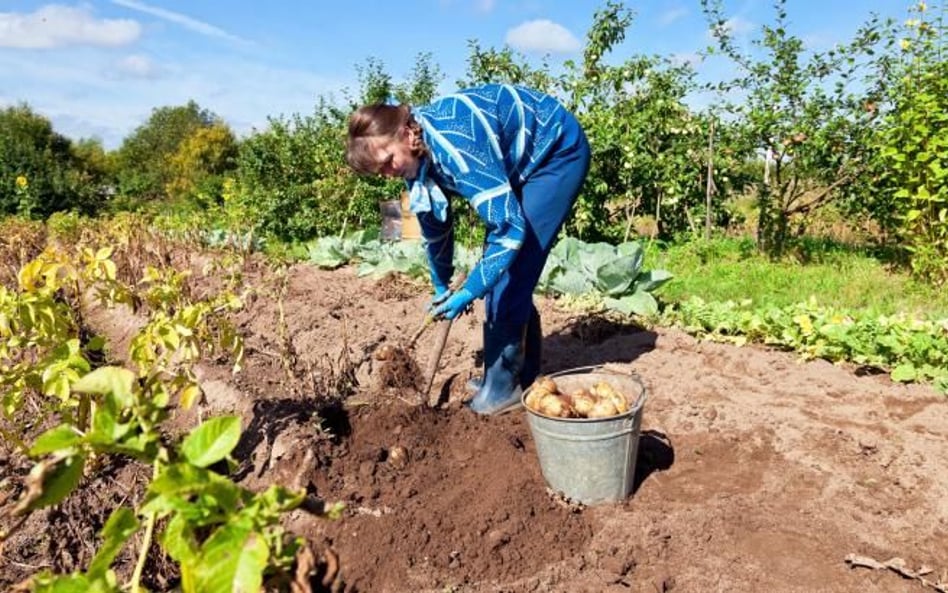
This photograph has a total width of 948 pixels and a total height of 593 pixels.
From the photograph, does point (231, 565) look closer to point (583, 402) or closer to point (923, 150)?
point (583, 402)

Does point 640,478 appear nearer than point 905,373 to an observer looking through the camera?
Yes

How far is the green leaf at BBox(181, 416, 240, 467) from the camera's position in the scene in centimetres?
102

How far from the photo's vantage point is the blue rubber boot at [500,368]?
306 cm

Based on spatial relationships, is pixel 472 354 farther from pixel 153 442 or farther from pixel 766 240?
pixel 766 240

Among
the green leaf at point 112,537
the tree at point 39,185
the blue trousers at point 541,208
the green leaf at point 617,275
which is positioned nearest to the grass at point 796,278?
the green leaf at point 617,275

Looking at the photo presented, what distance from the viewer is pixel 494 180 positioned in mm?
2473

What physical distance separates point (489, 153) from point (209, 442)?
1.69 metres

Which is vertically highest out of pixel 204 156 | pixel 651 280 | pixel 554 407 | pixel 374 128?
pixel 204 156

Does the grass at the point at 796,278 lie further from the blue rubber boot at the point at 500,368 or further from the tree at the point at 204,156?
the tree at the point at 204,156

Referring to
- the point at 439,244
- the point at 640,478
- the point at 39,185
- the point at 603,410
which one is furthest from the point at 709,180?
the point at 39,185

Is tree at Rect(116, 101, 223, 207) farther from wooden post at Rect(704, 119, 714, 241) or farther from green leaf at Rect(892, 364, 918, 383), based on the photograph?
green leaf at Rect(892, 364, 918, 383)

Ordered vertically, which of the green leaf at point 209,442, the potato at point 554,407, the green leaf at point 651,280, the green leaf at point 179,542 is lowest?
the potato at point 554,407

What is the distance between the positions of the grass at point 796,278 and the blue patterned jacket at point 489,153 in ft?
7.61

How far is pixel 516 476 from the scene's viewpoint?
2.60 metres
